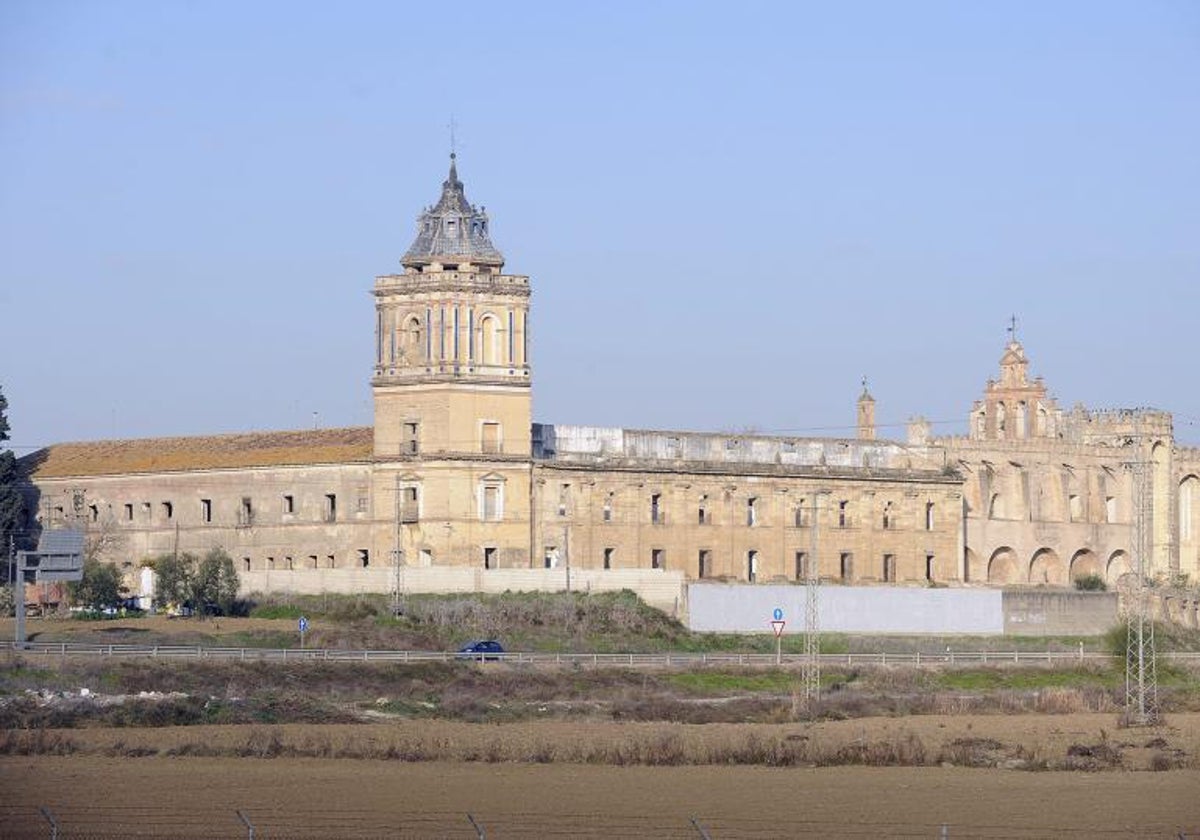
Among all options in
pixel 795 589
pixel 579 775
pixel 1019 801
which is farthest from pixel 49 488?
pixel 1019 801

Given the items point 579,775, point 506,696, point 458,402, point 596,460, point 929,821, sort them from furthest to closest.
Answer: point 596,460 → point 458,402 → point 506,696 → point 579,775 → point 929,821

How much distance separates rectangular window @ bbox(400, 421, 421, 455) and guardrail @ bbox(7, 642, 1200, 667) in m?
11.5

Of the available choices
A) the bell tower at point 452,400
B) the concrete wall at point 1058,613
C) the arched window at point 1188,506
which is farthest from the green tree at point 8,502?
the arched window at point 1188,506

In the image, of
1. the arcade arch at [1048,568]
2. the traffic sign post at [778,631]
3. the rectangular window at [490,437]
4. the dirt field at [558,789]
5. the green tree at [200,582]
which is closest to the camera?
the dirt field at [558,789]

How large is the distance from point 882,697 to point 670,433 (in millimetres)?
26627

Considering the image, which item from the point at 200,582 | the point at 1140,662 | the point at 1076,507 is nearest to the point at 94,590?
the point at 200,582

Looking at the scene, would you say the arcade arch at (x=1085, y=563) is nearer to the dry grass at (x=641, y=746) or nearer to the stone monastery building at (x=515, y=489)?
the stone monastery building at (x=515, y=489)

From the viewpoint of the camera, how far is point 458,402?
9000cm

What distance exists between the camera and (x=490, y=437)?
91188mm

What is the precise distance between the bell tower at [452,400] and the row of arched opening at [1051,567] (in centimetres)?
2409

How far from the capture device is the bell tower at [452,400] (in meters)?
89.8

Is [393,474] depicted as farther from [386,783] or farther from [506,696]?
[386,783]

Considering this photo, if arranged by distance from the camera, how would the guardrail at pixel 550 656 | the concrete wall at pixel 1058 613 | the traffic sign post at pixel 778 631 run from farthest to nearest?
1. the concrete wall at pixel 1058 613
2. the traffic sign post at pixel 778 631
3. the guardrail at pixel 550 656

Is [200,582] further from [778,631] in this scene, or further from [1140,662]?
[1140,662]
